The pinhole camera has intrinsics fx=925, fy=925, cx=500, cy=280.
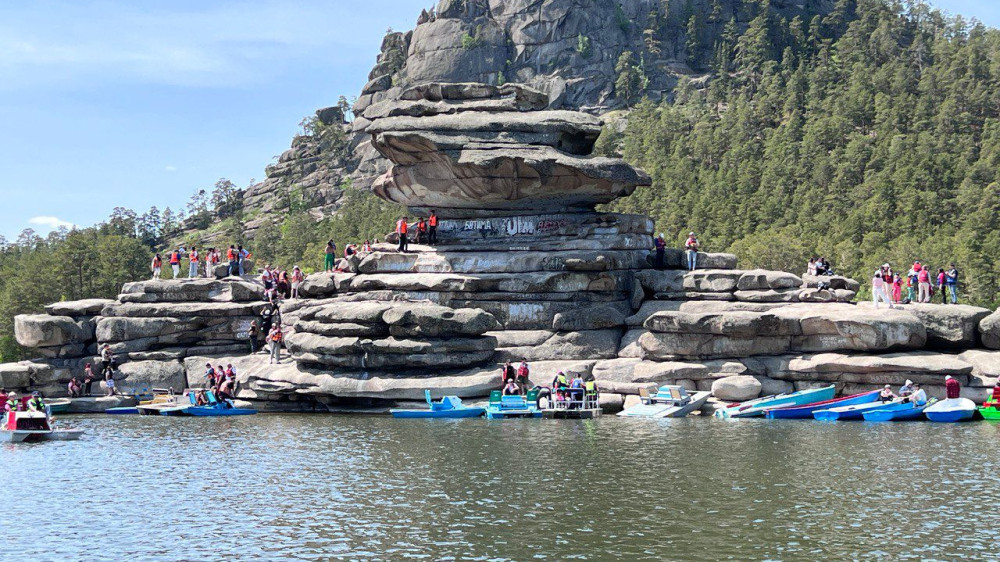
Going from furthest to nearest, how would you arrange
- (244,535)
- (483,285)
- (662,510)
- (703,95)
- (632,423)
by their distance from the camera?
1. (703,95)
2. (483,285)
3. (632,423)
4. (662,510)
5. (244,535)

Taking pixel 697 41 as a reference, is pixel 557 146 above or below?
below

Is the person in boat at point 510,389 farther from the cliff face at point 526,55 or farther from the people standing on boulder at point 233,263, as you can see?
the cliff face at point 526,55

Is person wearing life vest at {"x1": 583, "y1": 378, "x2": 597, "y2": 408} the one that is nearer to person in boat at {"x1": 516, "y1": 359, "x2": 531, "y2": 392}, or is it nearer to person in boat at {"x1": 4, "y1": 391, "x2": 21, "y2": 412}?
person in boat at {"x1": 516, "y1": 359, "x2": 531, "y2": 392}

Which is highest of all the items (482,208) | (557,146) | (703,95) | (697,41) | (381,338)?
(697,41)

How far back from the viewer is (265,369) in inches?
1820

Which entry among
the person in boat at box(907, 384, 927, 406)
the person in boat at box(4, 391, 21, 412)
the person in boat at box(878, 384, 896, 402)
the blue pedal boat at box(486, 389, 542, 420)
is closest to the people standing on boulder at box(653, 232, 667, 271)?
the blue pedal boat at box(486, 389, 542, 420)

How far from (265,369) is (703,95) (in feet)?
424

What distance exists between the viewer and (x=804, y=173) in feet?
339

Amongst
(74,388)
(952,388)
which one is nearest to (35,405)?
(74,388)

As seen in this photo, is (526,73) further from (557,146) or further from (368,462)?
(368,462)

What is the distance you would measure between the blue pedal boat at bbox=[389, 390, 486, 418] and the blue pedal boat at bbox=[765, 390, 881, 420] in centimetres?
1311

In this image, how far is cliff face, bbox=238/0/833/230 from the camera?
16775 centimetres

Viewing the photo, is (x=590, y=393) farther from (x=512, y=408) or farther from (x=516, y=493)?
(x=516, y=493)

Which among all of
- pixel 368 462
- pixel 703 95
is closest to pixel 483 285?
pixel 368 462
